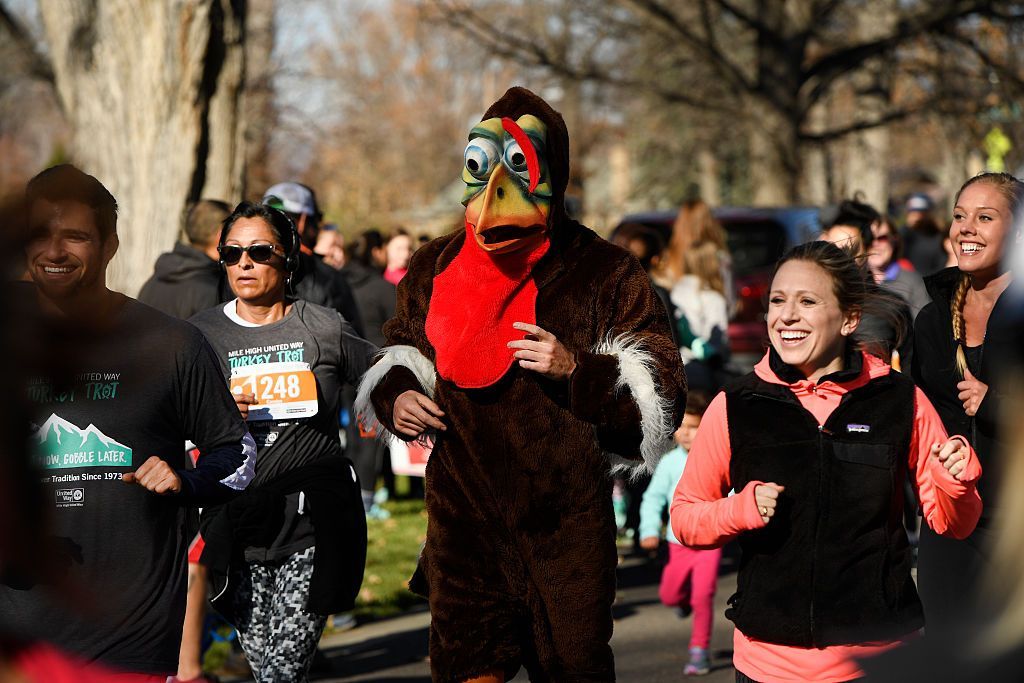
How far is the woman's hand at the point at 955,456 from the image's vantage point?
3938 millimetres

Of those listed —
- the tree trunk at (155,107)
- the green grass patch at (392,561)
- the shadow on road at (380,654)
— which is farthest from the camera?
A: the tree trunk at (155,107)

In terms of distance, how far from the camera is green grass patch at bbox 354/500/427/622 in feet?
28.0

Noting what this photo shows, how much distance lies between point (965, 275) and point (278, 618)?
2.73 m

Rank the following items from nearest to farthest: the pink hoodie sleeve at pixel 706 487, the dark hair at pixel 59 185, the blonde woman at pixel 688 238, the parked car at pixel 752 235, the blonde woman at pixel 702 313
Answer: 1. the dark hair at pixel 59 185
2. the pink hoodie sleeve at pixel 706 487
3. the blonde woman at pixel 702 313
4. the blonde woman at pixel 688 238
5. the parked car at pixel 752 235

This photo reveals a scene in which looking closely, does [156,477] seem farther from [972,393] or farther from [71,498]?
[972,393]

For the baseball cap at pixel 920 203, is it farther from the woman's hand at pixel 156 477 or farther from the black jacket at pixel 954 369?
the woman's hand at pixel 156 477

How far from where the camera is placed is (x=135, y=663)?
379 centimetres

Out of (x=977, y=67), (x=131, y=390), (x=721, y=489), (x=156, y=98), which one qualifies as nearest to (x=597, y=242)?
(x=721, y=489)

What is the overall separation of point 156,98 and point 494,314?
19.5ft

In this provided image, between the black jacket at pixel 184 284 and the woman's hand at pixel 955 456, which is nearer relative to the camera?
the woman's hand at pixel 955 456

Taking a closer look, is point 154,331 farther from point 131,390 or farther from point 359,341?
point 359,341

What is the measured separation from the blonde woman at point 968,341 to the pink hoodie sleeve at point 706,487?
1.06 meters

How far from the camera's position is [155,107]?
31.7 feet

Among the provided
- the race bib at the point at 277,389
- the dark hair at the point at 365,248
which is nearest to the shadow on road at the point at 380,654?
the race bib at the point at 277,389
